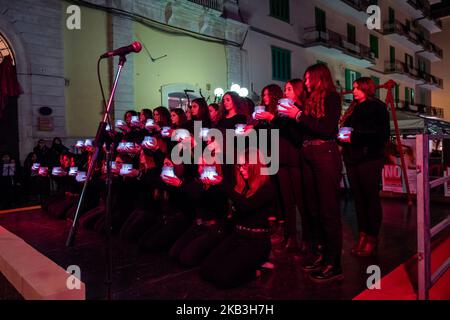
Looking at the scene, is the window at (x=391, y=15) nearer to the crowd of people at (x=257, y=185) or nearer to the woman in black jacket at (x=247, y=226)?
the crowd of people at (x=257, y=185)

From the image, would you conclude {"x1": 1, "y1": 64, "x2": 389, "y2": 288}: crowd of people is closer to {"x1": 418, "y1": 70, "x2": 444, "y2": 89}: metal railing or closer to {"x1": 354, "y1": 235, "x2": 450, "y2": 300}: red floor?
{"x1": 354, "y1": 235, "x2": 450, "y2": 300}: red floor

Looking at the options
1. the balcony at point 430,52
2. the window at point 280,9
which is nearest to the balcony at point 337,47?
the window at point 280,9

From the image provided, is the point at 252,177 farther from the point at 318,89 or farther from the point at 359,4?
the point at 359,4

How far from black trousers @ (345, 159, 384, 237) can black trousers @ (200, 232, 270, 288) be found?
1263mm

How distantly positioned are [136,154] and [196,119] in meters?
0.97

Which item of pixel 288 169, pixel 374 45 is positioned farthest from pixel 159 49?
pixel 374 45

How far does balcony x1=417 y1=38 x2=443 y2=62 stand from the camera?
32844mm

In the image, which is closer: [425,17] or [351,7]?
[351,7]

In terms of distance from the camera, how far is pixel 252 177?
351 centimetres

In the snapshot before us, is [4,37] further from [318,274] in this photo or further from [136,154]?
[318,274]

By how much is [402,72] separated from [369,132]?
2755 centimetres

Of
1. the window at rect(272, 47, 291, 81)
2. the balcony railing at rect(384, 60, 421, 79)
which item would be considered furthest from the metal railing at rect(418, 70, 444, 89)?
the window at rect(272, 47, 291, 81)

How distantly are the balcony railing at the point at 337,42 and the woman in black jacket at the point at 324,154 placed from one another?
1710 centimetres

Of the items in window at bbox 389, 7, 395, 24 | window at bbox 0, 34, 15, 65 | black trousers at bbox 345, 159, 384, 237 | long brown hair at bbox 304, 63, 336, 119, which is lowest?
black trousers at bbox 345, 159, 384, 237
